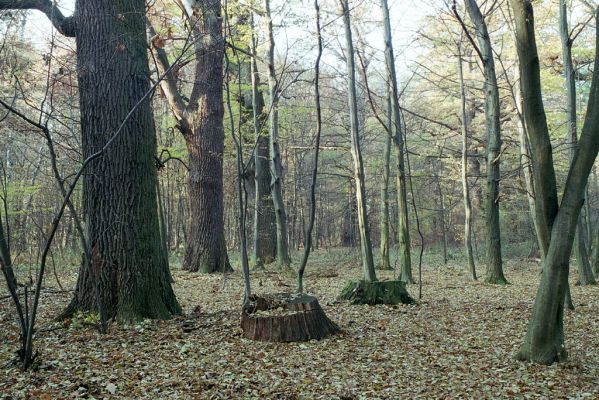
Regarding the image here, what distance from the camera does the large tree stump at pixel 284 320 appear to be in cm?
550

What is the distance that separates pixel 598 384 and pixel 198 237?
32.0 ft

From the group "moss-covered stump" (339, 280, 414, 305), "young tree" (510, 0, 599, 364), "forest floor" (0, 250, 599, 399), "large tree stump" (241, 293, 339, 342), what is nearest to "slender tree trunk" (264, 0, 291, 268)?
"moss-covered stump" (339, 280, 414, 305)

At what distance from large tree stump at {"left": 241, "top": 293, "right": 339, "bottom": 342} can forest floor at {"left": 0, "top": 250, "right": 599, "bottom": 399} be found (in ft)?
0.48

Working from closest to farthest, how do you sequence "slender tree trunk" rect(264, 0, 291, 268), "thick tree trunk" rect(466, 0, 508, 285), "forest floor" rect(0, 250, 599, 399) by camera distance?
"forest floor" rect(0, 250, 599, 399)
"thick tree trunk" rect(466, 0, 508, 285)
"slender tree trunk" rect(264, 0, 291, 268)

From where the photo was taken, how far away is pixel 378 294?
26.4 feet

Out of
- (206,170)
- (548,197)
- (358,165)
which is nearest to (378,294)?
(358,165)

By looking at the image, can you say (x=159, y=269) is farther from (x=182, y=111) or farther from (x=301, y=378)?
(x=182, y=111)

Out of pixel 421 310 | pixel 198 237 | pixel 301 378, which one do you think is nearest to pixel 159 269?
pixel 301 378

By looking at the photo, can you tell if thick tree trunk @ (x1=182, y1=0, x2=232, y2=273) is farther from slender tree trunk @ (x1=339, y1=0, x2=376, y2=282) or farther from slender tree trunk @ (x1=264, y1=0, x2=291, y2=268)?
slender tree trunk @ (x1=339, y1=0, x2=376, y2=282)

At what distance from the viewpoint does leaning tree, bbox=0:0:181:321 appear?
5.85 meters

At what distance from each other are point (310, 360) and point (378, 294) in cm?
342

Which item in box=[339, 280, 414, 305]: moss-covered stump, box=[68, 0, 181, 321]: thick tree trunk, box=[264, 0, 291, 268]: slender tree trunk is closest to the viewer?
box=[68, 0, 181, 321]: thick tree trunk

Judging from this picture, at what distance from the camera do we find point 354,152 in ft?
33.4

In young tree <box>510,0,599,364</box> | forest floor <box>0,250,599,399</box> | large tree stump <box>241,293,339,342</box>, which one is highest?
young tree <box>510,0,599,364</box>
